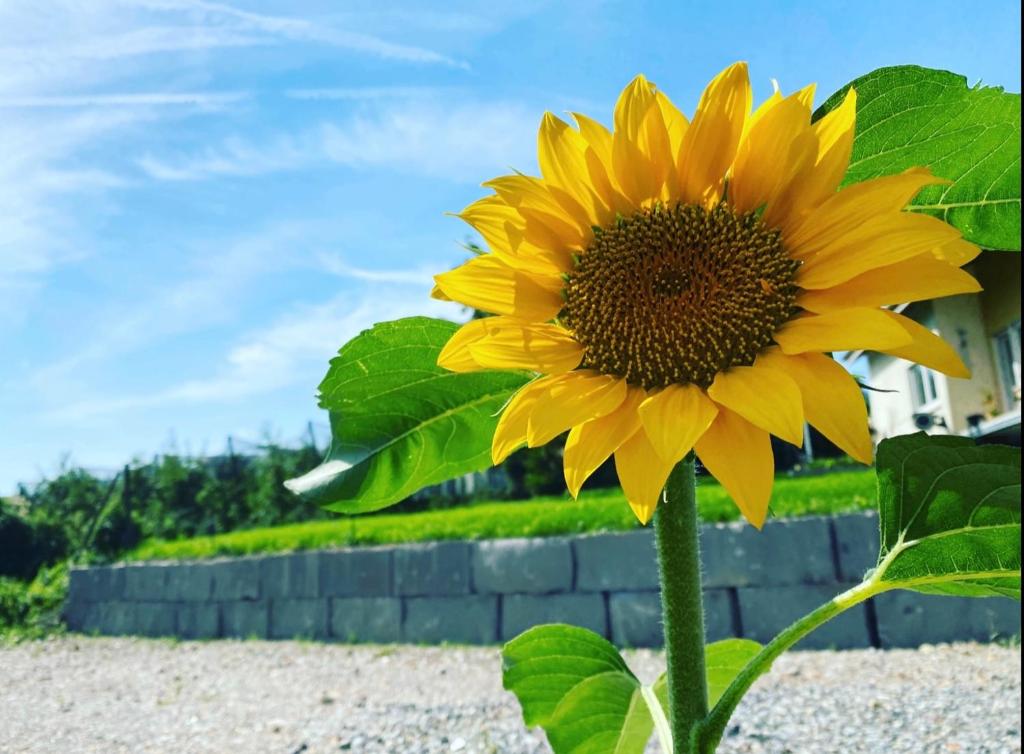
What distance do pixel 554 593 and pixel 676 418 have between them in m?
5.37

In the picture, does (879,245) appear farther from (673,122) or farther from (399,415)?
(399,415)

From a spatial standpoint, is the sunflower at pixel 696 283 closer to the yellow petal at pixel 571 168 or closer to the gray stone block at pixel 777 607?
the yellow petal at pixel 571 168

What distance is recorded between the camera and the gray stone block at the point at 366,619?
639cm

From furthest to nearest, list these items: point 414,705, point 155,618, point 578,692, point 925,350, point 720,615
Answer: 1. point 155,618
2. point 720,615
3. point 414,705
4. point 578,692
5. point 925,350

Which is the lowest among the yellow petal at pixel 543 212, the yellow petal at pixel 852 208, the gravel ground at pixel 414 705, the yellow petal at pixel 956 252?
the gravel ground at pixel 414 705

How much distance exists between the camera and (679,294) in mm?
669

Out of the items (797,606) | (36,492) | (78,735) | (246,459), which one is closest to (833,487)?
(797,606)

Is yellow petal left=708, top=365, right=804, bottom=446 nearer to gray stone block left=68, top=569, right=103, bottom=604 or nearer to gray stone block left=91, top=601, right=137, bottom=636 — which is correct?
gray stone block left=91, top=601, right=137, bottom=636

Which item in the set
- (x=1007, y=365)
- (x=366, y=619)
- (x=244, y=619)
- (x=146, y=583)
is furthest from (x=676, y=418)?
(x=1007, y=365)

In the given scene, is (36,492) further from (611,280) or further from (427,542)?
(611,280)

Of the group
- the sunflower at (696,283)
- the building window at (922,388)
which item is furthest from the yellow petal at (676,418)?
the building window at (922,388)

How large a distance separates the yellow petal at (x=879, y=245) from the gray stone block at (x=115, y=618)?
8844 millimetres

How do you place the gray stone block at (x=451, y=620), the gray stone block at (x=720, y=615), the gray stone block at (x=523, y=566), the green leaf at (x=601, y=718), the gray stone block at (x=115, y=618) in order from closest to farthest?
the green leaf at (x=601, y=718)
the gray stone block at (x=720, y=615)
the gray stone block at (x=523, y=566)
the gray stone block at (x=451, y=620)
the gray stone block at (x=115, y=618)

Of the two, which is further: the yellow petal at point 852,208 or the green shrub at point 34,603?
the green shrub at point 34,603
